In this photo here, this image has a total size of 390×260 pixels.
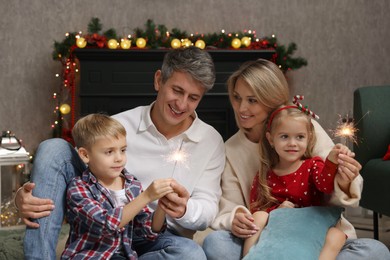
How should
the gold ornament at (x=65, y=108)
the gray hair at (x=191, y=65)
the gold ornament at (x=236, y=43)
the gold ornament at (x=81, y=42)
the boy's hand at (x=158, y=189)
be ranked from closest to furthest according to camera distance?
the boy's hand at (x=158, y=189) → the gray hair at (x=191, y=65) → the gold ornament at (x=81, y=42) → the gold ornament at (x=236, y=43) → the gold ornament at (x=65, y=108)

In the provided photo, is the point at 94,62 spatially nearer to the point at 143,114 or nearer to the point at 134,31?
the point at 134,31

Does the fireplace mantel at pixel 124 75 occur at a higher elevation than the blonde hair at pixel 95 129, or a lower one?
lower

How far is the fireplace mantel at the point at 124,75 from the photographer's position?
14.8ft

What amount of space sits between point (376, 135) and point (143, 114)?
1537mm

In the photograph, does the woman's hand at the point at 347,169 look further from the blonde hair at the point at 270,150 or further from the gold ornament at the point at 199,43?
the gold ornament at the point at 199,43

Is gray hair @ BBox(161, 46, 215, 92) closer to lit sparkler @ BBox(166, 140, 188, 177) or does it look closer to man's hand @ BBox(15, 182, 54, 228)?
lit sparkler @ BBox(166, 140, 188, 177)

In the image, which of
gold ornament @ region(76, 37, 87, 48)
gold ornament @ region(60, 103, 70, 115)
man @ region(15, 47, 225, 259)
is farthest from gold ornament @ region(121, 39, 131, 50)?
man @ region(15, 47, 225, 259)

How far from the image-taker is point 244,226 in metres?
2.12

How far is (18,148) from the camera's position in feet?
13.0

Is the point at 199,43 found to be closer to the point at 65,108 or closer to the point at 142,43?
the point at 142,43

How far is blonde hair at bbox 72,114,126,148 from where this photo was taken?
205 cm

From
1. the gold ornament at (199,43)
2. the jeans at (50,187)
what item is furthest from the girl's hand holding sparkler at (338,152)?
the gold ornament at (199,43)

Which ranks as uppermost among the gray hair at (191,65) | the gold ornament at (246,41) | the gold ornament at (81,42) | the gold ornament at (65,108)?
the gray hair at (191,65)

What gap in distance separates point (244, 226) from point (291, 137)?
1.17ft
